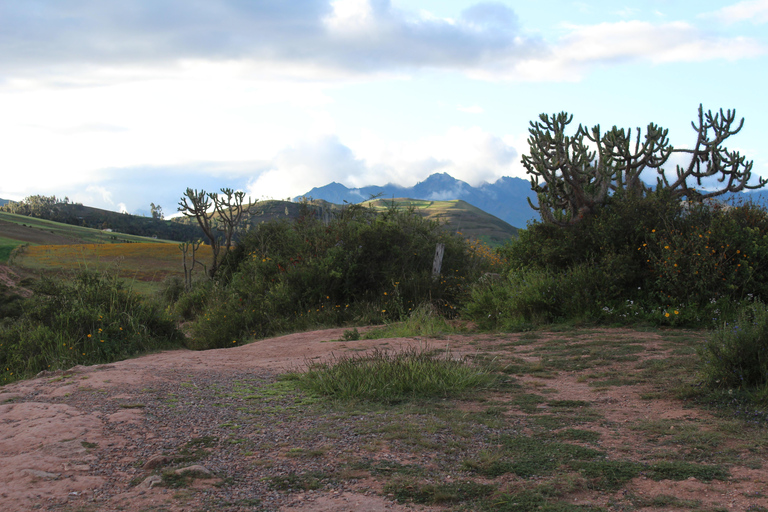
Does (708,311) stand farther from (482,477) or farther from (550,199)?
(482,477)

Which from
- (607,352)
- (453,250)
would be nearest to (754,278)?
(607,352)

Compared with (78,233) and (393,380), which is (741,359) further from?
(78,233)

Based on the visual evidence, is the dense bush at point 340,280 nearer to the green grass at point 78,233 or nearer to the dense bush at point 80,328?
the dense bush at point 80,328

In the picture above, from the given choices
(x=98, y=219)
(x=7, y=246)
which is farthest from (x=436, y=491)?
(x=98, y=219)

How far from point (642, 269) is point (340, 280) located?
6610mm

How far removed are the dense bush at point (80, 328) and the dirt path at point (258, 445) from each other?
2741mm

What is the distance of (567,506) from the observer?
2.94 metres

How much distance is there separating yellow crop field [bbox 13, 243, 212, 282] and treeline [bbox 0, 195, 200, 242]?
3063cm

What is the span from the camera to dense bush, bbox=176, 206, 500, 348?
12375 millimetres

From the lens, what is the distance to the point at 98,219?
233 ft

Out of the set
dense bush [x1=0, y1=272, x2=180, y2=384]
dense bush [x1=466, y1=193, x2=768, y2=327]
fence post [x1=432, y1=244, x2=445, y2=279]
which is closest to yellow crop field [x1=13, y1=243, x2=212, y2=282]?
dense bush [x1=0, y1=272, x2=180, y2=384]

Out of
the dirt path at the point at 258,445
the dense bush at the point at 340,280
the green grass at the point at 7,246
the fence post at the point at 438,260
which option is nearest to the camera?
the dirt path at the point at 258,445

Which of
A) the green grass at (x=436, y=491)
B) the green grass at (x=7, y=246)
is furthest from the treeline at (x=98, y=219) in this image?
the green grass at (x=436, y=491)

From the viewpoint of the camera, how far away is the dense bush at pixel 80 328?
845 cm
